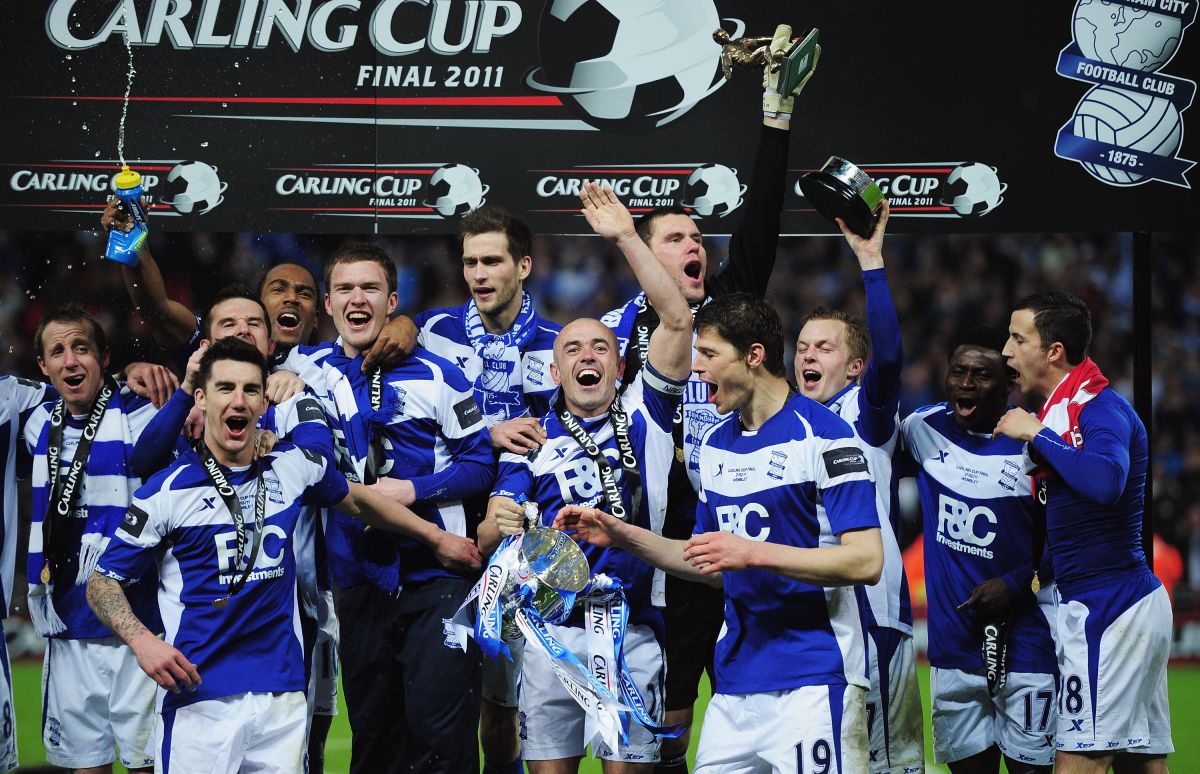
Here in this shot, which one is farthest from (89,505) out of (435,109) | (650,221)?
(650,221)

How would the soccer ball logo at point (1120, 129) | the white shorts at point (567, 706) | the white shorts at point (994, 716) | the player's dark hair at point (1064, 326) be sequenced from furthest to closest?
the soccer ball logo at point (1120, 129)
the white shorts at point (994, 716)
the player's dark hair at point (1064, 326)
the white shorts at point (567, 706)

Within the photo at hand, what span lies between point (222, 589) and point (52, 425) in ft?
5.36

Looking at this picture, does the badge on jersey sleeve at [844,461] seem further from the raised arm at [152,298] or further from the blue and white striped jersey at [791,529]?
the raised arm at [152,298]

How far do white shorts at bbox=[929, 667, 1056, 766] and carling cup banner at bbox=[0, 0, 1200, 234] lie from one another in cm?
220

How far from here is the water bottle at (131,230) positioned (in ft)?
18.6

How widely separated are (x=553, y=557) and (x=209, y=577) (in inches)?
47.2

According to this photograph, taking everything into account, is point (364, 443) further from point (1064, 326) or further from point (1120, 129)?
point (1120, 129)

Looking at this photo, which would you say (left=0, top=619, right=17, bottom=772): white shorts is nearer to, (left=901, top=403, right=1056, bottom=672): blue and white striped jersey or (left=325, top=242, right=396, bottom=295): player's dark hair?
(left=325, top=242, right=396, bottom=295): player's dark hair

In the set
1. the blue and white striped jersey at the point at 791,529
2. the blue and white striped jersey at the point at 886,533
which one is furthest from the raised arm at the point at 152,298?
the blue and white striped jersey at the point at 886,533

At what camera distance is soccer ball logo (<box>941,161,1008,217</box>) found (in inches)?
251

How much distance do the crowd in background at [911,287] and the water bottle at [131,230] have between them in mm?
5557

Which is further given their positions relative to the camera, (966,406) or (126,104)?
(126,104)

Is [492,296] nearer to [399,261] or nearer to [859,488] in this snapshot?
[859,488]

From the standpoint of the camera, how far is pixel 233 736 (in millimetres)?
4523
